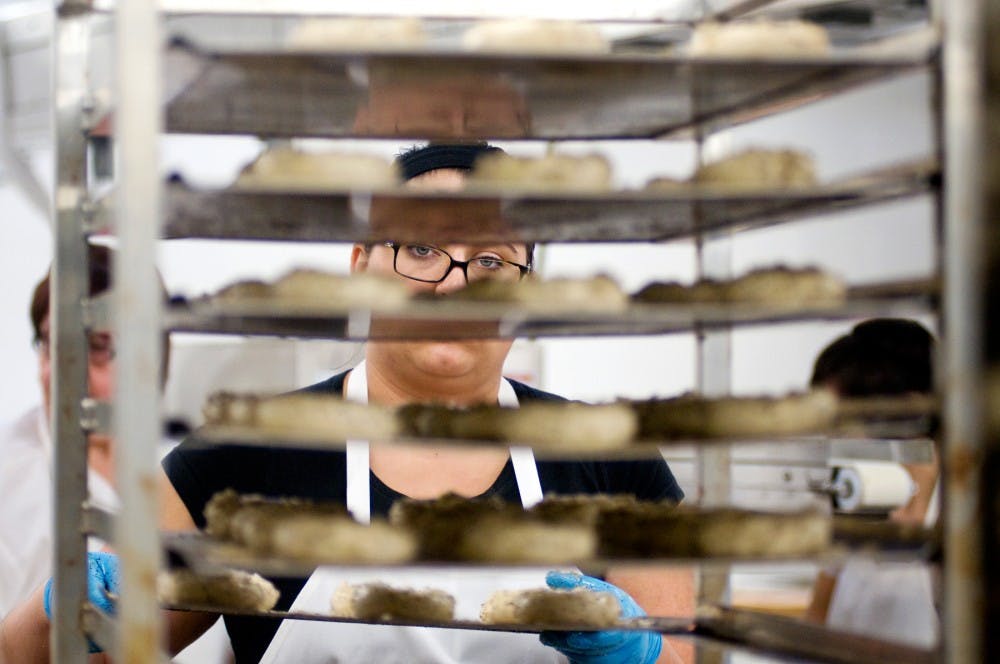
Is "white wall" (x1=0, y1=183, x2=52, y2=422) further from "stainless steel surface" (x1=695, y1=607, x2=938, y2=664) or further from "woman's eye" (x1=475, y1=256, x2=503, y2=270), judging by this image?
"stainless steel surface" (x1=695, y1=607, x2=938, y2=664)

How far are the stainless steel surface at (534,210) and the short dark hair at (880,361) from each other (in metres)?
1.03

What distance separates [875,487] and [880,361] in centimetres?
43

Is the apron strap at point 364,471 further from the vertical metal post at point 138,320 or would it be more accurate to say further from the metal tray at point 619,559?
the vertical metal post at point 138,320

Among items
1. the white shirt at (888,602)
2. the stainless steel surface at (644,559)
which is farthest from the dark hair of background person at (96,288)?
the white shirt at (888,602)

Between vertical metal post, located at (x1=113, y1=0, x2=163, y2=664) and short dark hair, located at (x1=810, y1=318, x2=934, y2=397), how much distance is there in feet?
6.15

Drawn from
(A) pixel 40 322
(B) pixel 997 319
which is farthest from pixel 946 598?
(A) pixel 40 322

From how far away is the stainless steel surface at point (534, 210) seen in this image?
1330 millimetres

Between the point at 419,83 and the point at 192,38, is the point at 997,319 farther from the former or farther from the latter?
the point at 192,38

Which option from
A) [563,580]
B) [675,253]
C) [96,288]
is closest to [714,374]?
[563,580]

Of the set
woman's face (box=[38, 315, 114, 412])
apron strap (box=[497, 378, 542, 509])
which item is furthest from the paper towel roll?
woman's face (box=[38, 315, 114, 412])

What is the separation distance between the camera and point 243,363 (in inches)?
183

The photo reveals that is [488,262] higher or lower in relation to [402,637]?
higher

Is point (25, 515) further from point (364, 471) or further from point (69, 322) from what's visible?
point (69, 322)

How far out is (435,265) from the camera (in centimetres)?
212
